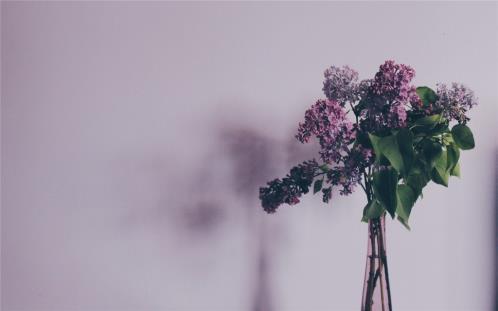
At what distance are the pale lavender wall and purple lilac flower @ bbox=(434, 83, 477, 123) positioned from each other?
1.04ft

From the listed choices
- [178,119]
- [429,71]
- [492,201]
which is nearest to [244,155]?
[178,119]

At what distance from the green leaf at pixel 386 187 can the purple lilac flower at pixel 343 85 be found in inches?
5.9

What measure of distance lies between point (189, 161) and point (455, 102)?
571 millimetres

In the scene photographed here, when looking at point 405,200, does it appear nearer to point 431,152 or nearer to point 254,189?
point 431,152

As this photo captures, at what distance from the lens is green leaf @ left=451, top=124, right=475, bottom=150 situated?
0.71 meters

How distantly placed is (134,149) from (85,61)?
0.23 metres

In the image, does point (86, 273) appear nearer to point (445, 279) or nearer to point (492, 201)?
point (445, 279)

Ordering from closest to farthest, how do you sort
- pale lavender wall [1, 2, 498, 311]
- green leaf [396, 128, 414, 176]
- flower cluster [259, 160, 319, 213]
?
green leaf [396, 128, 414, 176] < flower cluster [259, 160, 319, 213] < pale lavender wall [1, 2, 498, 311]

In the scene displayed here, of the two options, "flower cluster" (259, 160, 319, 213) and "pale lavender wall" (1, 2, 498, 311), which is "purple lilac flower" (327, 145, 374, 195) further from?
"pale lavender wall" (1, 2, 498, 311)

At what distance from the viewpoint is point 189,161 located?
944 millimetres

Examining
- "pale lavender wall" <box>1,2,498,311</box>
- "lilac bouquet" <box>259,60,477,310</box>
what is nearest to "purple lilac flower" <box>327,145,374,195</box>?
"lilac bouquet" <box>259,60,477,310</box>

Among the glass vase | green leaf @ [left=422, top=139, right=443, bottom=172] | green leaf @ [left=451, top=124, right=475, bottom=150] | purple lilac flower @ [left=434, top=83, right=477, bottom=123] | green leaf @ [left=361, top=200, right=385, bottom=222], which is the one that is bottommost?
the glass vase

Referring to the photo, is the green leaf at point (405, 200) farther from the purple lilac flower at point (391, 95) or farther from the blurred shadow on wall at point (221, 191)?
the blurred shadow on wall at point (221, 191)

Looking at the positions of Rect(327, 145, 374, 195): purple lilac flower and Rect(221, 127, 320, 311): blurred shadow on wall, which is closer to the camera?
Rect(327, 145, 374, 195): purple lilac flower
